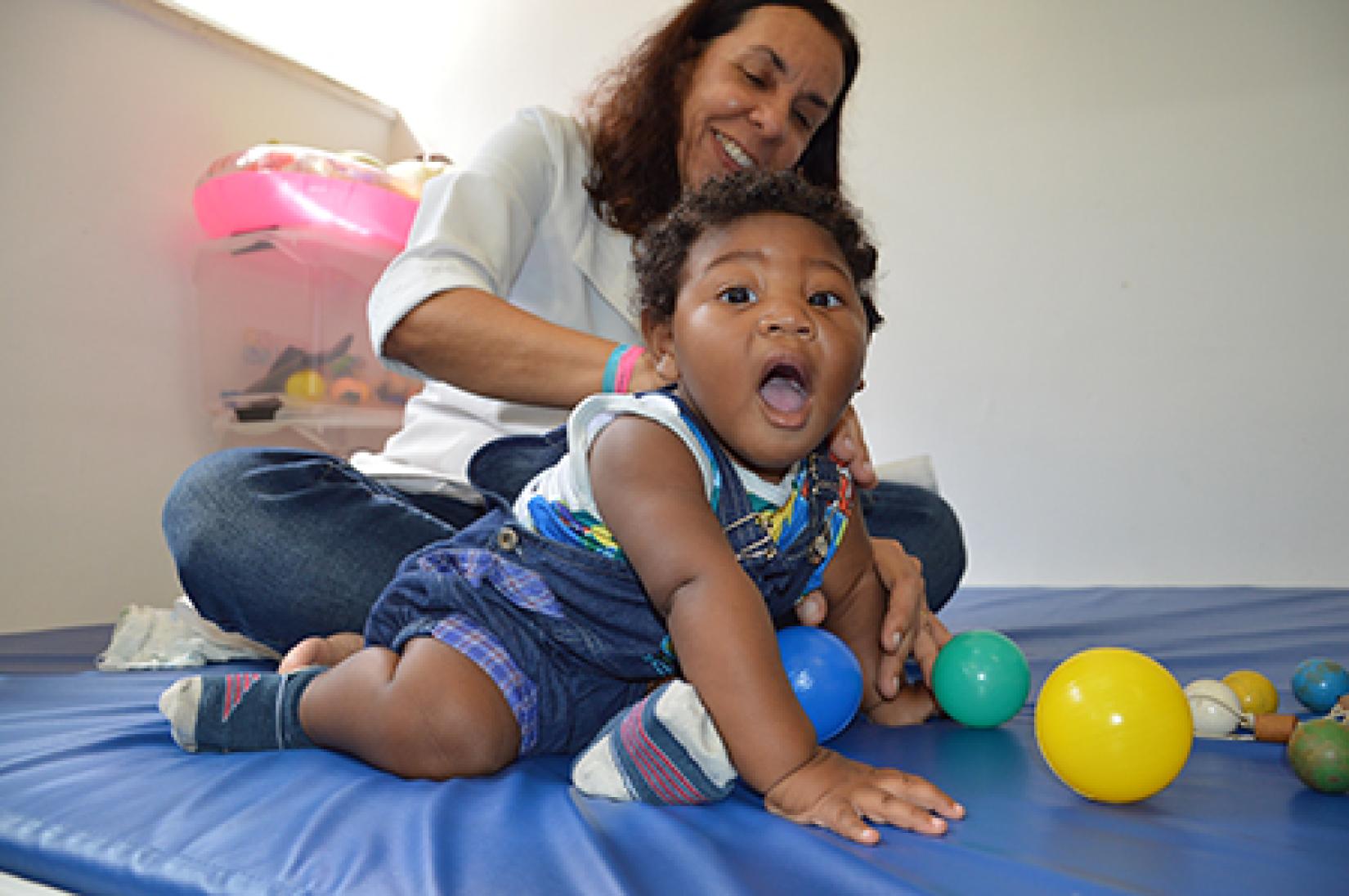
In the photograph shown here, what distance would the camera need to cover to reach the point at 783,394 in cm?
81

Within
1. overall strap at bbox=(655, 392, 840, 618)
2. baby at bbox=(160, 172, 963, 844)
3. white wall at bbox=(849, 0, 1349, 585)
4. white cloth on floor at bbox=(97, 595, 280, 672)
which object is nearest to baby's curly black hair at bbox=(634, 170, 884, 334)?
baby at bbox=(160, 172, 963, 844)

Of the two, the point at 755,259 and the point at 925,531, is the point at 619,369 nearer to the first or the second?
the point at 755,259

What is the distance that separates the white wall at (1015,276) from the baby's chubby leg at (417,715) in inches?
58.9

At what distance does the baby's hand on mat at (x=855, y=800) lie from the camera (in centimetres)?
60

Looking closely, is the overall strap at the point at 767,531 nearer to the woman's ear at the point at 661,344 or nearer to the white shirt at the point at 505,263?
the woman's ear at the point at 661,344

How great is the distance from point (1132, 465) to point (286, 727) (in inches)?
80.0

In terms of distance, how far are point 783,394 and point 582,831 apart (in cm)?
38

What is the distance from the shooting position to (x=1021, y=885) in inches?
20.2

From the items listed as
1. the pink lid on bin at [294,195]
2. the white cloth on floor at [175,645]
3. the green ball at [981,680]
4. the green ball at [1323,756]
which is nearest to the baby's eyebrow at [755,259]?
the green ball at [981,680]

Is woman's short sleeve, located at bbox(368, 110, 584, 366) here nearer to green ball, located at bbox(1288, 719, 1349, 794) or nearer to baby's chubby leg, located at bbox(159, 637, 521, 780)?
baby's chubby leg, located at bbox(159, 637, 521, 780)

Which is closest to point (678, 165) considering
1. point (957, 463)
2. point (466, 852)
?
point (466, 852)

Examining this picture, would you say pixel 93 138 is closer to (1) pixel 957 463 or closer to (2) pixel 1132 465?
(1) pixel 957 463

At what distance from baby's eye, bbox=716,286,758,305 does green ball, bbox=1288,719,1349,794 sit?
0.53 metres

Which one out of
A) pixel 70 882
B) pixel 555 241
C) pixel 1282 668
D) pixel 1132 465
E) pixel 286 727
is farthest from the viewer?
pixel 1132 465
